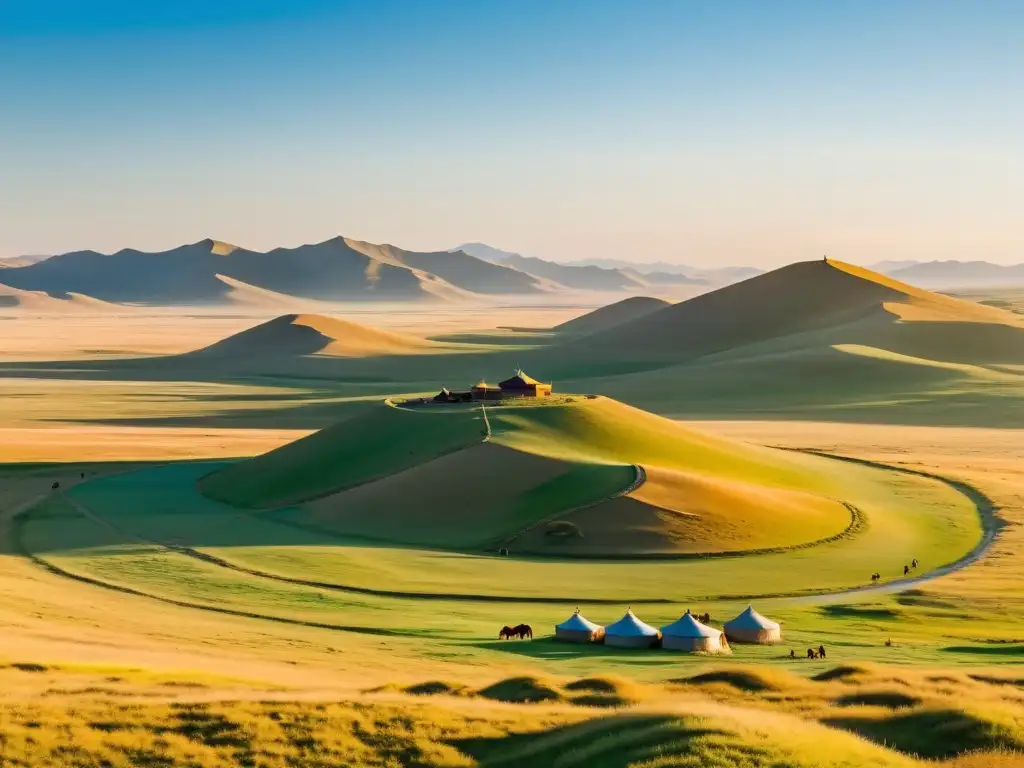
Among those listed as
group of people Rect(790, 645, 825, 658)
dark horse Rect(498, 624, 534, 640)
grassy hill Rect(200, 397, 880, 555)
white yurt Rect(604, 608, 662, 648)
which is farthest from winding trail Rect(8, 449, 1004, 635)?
group of people Rect(790, 645, 825, 658)

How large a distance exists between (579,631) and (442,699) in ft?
38.5

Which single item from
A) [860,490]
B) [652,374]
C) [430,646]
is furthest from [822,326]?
[430,646]

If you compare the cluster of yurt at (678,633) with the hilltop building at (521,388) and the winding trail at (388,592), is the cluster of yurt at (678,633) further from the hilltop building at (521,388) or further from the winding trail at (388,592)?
the hilltop building at (521,388)

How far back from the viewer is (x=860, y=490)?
246 feet

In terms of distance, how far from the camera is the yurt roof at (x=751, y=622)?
142ft

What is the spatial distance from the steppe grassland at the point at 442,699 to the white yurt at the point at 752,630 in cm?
188

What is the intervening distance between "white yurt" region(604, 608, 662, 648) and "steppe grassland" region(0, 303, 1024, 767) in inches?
76.0

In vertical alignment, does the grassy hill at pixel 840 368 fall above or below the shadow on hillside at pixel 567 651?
above

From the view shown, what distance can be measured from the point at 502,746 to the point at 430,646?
13.7 metres

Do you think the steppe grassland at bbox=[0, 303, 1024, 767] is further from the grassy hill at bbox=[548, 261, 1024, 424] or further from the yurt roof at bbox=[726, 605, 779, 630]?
the grassy hill at bbox=[548, 261, 1024, 424]

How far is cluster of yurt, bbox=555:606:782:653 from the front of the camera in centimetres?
4184

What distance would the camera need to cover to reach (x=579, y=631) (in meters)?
43.1

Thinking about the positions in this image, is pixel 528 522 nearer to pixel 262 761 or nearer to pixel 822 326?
pixel 262 761

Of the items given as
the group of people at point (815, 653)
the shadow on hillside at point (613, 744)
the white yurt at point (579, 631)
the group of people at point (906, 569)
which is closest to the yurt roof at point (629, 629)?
the white yurt at point (579, 631)
